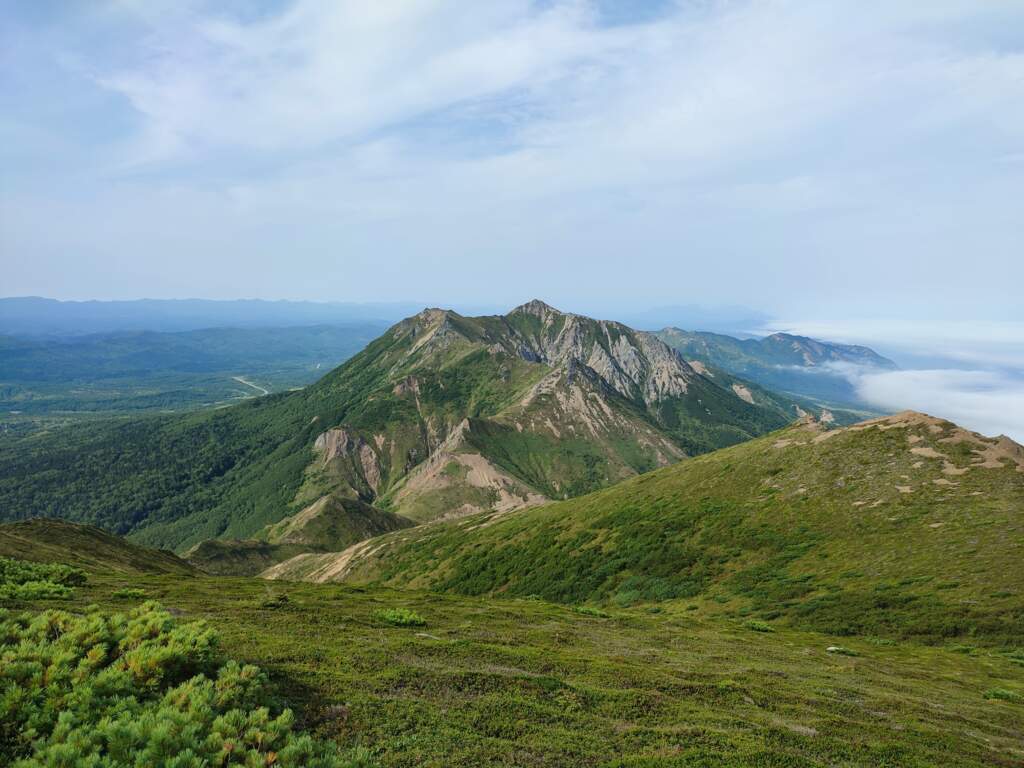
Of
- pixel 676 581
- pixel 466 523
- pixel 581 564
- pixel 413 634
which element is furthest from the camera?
pixel 466 523

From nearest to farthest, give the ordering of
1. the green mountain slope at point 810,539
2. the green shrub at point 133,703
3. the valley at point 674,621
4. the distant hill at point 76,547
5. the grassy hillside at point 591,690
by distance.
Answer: the green shrub at point 133,703 → the grassy hillside at point 591,690 → the valley at point 674,621 → the green mountain slope at point 810,539 → the distant hill at point 76,547

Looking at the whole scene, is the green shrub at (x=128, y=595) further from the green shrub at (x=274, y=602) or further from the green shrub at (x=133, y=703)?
the green shrub at (x=133, y=703)

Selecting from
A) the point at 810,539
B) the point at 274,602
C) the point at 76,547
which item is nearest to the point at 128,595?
the point at 274,602

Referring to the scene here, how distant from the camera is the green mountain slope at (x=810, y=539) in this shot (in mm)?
39250

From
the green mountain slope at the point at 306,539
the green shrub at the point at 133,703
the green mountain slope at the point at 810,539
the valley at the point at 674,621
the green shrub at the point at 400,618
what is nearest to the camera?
the green shrub at the point at 133,703

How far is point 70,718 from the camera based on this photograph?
31.3 feet

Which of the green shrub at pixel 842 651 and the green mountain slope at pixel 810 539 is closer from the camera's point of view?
the green shrub at pixel 842 651

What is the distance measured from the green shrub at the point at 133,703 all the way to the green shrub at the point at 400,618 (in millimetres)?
13184

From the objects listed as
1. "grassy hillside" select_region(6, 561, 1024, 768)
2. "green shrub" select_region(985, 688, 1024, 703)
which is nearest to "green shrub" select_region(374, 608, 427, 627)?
"grassy hillside" select_region(6, 561, 1024, 768)

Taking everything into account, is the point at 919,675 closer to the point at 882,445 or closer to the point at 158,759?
the point at 158,759

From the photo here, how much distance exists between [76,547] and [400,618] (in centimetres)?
4919

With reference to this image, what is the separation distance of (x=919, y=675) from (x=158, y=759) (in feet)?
119

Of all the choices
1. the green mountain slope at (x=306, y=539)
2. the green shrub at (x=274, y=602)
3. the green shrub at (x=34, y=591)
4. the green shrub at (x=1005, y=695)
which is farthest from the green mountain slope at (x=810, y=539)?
the green mountain slope at (x=306, y=539)

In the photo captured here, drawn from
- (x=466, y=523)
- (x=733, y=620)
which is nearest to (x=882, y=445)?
(x=733, y=620)
